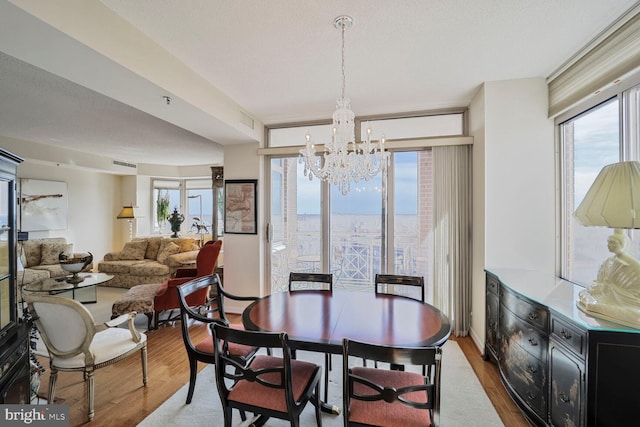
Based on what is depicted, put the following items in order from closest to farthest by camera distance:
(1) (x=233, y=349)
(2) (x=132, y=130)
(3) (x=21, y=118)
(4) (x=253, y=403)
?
(4) (x=253, y=403) → (1) (x=233, y=349) → (3) (x=21, y=118) → (2) (x=132, y=130)

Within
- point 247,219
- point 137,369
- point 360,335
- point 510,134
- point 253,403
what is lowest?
point 137,369

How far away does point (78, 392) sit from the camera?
2326 mm

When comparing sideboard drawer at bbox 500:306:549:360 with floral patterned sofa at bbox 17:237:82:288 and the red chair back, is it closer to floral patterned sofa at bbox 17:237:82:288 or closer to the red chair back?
the red chair back

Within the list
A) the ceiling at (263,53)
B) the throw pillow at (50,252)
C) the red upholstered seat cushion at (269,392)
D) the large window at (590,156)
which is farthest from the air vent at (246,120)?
the throw pillow at (50,252)

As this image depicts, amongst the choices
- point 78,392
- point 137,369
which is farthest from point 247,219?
point 78,392

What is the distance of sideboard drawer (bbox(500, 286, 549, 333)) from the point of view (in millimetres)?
1824

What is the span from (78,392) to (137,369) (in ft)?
1.46

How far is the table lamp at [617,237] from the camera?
144 cm

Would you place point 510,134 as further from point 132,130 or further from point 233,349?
point 132,130

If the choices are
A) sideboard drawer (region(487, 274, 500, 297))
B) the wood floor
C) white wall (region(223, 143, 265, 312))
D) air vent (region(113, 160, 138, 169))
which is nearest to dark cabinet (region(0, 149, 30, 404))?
the wood floor

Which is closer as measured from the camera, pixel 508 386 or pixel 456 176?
pixel 508 386

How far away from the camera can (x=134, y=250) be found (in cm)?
601

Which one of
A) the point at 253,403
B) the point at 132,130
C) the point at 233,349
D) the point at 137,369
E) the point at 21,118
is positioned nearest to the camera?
the point at 253,403

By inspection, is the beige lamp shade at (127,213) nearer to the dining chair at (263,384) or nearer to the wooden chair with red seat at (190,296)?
the wooden chair with red seat at (190,296)
